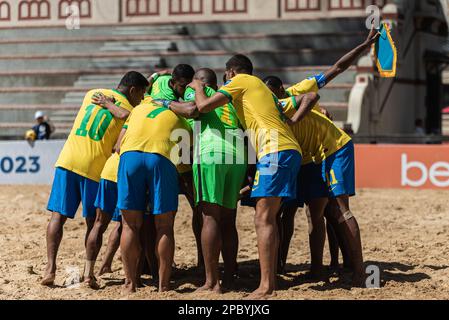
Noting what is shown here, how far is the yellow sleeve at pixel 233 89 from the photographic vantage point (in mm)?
7168

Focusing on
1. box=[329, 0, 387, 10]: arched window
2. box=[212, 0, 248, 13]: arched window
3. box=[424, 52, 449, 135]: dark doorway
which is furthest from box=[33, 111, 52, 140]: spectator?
box=[424, 52, 449, 135]: dark doorway

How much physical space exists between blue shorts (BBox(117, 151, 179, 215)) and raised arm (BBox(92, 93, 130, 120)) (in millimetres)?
620

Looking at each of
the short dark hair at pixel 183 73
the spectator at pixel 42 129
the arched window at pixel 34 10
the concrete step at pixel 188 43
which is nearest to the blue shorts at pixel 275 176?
the short dark hair at pixel 183 73

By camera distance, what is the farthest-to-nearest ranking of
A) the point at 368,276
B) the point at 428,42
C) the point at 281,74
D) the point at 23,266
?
the point at 428,42, the point at 281,74, the point at 23,266, the point at 368,276

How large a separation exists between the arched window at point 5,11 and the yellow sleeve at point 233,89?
19987 millimetres

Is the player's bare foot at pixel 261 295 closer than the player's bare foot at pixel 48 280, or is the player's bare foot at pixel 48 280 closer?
the player's bare foot at pixel 261 295

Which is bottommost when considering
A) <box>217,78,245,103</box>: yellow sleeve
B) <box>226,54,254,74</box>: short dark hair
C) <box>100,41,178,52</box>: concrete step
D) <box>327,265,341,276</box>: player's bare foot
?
<box>327,265,341,276</box>: player's bare foot

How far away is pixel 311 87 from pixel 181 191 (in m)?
1.60

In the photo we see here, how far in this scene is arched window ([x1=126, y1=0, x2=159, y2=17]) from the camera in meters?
24.6

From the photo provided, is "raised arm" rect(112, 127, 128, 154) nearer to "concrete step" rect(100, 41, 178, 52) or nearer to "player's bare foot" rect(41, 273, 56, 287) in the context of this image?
"player's bare foot" rect(41, 273, 56, 287)

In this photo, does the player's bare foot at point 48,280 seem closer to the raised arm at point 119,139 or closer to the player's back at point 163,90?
the raised arm at point 119,139

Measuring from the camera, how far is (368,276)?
25.6 ft

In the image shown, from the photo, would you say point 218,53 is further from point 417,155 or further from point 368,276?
point 368,276
